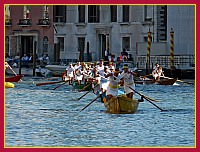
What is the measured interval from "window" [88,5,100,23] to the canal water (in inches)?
805

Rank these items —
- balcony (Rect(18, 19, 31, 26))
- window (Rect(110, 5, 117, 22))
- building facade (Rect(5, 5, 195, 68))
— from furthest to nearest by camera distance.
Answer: balcony (Rect(18, 19, 31, 26)) < window (Rect(110, 5, 117, 22)) < building facade (Rect(5, 5, 195, 68))

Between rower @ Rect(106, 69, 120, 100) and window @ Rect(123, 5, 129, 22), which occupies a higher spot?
window @ Rect(123, 5, 129, 22)

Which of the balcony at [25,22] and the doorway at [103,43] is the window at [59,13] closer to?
the balcony at [25,22]

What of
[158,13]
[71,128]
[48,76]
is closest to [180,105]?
[71,128]

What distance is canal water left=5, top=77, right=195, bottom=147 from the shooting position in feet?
45.9

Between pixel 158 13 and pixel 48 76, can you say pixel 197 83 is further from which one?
pixel 158 13

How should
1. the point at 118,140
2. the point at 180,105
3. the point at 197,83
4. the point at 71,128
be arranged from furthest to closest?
the point at 180,105 < the point at 71,128 < the point at 118,140 < the point at 197,83

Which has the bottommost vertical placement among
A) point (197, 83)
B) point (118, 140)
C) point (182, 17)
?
point (118, 140)

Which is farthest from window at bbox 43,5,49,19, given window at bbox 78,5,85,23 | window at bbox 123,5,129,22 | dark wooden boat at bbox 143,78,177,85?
dark wooden boat at bbox 143,78,177,85

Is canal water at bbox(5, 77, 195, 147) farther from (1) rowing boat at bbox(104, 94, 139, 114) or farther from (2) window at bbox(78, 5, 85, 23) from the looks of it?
(2) window at bbox(78, 5, 85, 23)

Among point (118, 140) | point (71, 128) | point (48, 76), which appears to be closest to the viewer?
point (118, 140)

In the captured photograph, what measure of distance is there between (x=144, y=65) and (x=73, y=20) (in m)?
11.3

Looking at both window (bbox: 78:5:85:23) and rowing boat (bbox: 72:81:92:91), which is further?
window (bbox: 78:5:85:23)

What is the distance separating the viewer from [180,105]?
22250 mm
